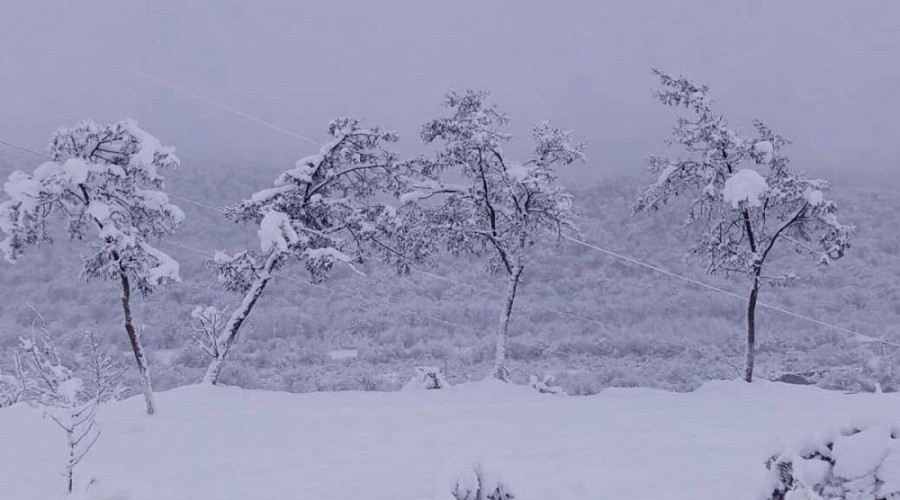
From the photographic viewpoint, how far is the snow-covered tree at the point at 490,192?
20.1 meters

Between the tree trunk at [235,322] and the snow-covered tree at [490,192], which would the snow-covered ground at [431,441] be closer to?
the tree trunk at [235,322]

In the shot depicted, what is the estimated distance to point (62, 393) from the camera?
30.6 ft

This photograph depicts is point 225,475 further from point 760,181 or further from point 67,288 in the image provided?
point 67,288

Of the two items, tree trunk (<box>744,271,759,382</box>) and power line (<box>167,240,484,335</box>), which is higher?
tree trunk (<box>744,271,759,382</box>)

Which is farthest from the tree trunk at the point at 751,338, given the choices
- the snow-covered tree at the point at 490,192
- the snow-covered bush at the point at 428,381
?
the snow-covered bush at the point at 428,381

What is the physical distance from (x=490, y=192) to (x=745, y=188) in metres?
6.77

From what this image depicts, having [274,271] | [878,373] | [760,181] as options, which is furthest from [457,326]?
[760,181]

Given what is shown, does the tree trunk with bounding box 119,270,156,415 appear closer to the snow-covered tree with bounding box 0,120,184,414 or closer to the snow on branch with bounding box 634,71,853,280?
the snow-covered tree with bounding box 0,120,184,414

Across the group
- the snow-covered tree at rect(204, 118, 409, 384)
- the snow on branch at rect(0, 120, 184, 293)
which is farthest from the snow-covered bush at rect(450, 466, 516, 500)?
the snow-covered tree at rect(204, 118, 409, 384)

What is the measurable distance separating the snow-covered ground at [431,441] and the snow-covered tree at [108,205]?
2549mm

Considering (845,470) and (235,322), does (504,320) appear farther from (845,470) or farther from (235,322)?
(845,470)

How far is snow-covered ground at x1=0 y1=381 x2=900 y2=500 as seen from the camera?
905 centimetres

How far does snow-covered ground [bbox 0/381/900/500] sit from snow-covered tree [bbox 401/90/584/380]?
4283mm

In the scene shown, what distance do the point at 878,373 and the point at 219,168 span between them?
75.0 m
